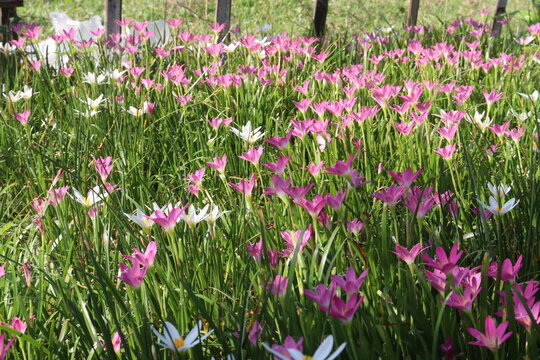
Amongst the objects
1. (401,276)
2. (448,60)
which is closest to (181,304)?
(401,276)

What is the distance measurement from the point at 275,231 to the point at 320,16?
3081mm

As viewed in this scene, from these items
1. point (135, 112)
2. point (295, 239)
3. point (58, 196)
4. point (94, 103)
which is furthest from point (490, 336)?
point (94, 103)

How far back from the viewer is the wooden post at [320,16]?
14.1ft

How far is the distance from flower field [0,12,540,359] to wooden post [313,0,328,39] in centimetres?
120

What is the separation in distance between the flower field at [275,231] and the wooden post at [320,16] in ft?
3.94

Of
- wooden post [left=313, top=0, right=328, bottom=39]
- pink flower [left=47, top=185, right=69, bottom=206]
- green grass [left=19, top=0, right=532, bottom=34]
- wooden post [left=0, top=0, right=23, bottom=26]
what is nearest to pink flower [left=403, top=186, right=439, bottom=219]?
pink flower [left=47, top=185, right=69, bottom=206]

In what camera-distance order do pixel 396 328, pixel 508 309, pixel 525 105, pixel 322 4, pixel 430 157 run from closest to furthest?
pixel 508 309
pixel 396 328
pixel 430 157
pixel 525 105
pixel 322 4

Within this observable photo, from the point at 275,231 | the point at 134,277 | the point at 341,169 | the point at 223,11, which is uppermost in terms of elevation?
the point at 223,11

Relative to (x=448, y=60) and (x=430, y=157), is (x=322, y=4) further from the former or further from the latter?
(x=430, y=157)

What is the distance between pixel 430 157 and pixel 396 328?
0.93 metres

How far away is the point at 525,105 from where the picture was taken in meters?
2.60

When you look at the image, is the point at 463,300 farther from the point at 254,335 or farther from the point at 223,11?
the point at 223,11

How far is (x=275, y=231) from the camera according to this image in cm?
156

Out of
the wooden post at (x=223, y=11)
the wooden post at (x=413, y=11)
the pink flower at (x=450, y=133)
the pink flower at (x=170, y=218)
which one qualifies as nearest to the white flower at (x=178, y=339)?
the pink flower at (x=170, y=218)
